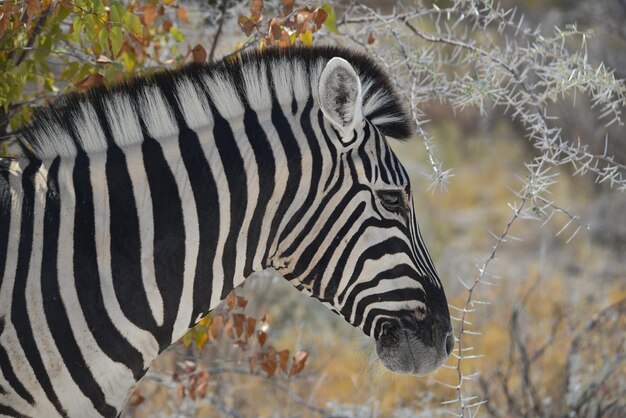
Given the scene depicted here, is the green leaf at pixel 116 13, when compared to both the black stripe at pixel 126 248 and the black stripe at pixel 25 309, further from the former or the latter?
the black stripe at pixel 25 309

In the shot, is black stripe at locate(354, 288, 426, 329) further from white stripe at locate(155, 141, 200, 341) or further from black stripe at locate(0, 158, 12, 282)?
black stripe at locate(0, 158, 12, 282)

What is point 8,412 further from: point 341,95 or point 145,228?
point 341,95

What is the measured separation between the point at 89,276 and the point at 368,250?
0.89 m

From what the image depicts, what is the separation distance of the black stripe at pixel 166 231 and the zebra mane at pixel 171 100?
4.6 inches

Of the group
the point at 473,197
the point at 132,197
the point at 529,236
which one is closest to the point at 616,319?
the point at 132,197

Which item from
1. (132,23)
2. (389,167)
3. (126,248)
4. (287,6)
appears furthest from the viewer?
(287,6)

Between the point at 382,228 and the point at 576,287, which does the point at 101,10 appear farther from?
the point at 576,287

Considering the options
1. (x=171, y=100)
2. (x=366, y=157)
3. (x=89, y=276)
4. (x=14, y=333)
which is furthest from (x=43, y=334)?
(x=366, y=157)

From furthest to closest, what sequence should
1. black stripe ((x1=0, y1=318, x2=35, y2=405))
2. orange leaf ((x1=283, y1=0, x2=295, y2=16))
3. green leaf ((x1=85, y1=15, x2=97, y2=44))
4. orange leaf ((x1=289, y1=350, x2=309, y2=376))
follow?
orange leaf ((x1=289, y1=350, x2=309, y2=376)), orange leaf ((x1=283, y1=0, x2=295, y2=16)), green leaf ((x1=85, y1=15, x2=97, y2=44)), black stripe ((x1=0, y1=318, x2=35, y2=405))

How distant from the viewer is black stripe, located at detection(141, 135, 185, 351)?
269cm

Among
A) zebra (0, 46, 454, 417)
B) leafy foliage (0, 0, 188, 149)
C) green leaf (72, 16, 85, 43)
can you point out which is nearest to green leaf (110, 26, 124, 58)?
leafy foliage (0, 0, 188, 149)

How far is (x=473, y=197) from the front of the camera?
11.9 meters

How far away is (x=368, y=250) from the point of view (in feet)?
9.16

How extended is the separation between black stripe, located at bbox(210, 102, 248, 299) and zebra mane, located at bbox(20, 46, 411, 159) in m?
0.08
